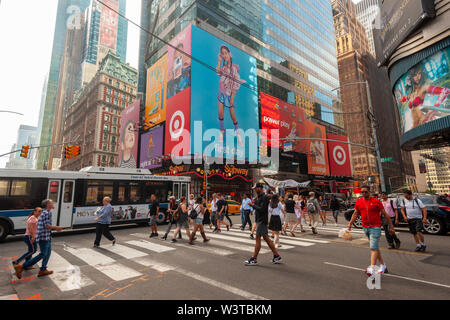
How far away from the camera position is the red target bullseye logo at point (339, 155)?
57.5 m

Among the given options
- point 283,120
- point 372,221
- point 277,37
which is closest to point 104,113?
point 277,37

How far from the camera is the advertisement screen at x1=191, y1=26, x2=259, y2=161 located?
115ft

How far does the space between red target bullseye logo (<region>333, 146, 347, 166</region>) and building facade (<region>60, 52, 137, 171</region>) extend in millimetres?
63238

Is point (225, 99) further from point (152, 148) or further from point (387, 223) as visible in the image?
point (387, 223)

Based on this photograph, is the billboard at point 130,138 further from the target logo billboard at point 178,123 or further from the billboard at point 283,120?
the billboard at point 283,120

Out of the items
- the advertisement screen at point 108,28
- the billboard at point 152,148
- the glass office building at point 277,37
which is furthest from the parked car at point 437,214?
the advertisement screen at point 108,28

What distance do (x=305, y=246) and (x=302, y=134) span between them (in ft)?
158

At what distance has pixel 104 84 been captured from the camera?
241 feet

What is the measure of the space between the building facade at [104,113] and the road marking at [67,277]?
69.3m

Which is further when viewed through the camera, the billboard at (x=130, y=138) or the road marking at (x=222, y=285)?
the billboard at (x=130, y=138)

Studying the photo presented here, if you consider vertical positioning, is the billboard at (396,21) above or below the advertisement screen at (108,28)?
below

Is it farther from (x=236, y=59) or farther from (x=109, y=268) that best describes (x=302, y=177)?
(x=109, y=268)

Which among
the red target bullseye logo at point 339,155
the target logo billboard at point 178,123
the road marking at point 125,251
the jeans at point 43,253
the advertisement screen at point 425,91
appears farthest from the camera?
the red target bullseye logo at point 339,155

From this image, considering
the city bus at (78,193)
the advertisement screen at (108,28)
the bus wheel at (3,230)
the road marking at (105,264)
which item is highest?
the advertisement screen at (108,28)
